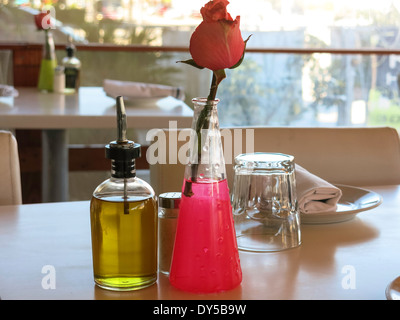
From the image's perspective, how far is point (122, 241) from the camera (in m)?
0.69

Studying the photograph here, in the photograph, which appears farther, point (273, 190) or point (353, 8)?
point (353, 8)

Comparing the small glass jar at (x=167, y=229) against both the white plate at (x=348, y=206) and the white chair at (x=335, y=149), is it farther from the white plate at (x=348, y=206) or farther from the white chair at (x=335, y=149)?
the white chair at (x=335, y=149)

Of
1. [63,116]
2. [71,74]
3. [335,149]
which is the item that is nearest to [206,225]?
[335,149]

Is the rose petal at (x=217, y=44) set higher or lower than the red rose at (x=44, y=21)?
lower

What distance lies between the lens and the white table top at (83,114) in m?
2.12

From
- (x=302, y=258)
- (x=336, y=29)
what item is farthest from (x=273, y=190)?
(x=336, y=29)

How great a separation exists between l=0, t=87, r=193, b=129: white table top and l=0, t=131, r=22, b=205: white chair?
2.99 feet

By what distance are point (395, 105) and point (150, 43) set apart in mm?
1753

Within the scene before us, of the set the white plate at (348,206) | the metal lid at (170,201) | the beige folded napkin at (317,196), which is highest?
the metal lid at (170,201)

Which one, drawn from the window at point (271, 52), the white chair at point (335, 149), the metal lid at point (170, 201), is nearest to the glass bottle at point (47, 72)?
the window at point (271, 52)

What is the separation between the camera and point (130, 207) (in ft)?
2.27

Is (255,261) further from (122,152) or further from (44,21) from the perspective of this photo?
(44,21)

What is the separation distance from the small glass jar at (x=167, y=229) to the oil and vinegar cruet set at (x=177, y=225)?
0.13 feet
